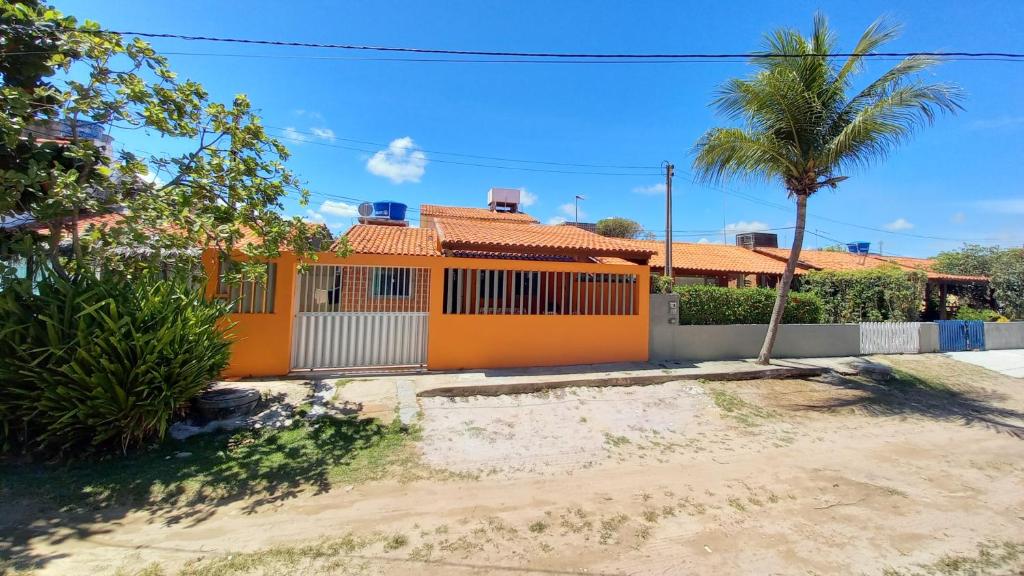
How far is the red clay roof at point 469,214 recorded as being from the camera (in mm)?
19780

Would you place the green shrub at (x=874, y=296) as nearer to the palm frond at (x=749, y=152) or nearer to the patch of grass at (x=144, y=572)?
the palm frond at (x=749, y=152)

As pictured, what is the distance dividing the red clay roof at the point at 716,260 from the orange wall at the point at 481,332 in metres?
8.17

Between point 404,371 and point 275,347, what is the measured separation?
227 centimetres

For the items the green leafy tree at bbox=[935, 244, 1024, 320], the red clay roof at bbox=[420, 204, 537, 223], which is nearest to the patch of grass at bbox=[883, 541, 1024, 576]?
the red clay roof at bbox=[420, 204, 537, 223]

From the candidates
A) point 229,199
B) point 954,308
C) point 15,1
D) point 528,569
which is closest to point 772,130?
point 528,569

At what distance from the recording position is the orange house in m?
7.23

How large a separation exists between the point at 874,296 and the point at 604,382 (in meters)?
11.2

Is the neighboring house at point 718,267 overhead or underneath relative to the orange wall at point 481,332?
overhead

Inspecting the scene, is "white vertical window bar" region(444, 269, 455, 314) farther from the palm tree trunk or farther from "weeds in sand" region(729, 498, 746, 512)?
the palm tree trunk

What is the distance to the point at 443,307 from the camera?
8062mm

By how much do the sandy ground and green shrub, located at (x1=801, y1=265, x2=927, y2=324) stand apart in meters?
7.46

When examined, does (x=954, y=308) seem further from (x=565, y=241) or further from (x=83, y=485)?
(x=83, y=485)

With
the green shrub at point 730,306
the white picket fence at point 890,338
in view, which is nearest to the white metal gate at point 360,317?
the green shrub at point 730,306

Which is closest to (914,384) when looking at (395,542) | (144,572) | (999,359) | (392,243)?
(999,359)
